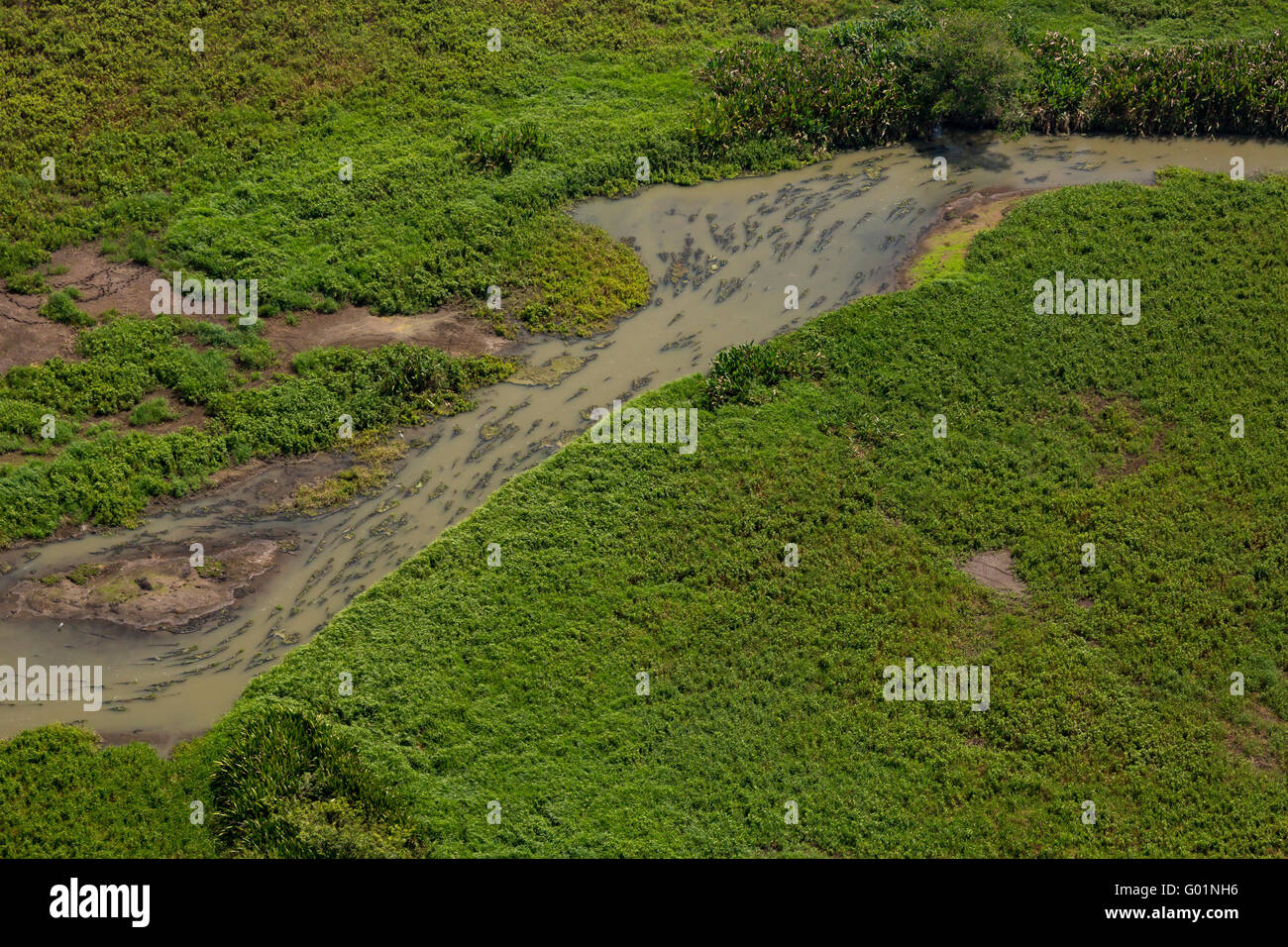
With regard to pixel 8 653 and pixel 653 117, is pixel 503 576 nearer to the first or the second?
pixel 8 653

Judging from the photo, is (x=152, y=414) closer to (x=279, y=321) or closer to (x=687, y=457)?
(x=279, y=321)

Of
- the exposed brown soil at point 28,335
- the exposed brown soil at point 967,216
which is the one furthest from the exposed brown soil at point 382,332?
the exposed brown soil at point 967,216

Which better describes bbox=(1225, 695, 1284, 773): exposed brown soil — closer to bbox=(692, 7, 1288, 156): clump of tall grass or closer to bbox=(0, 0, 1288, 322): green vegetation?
bbox=(0, 0, 1288, 322): green vegetation

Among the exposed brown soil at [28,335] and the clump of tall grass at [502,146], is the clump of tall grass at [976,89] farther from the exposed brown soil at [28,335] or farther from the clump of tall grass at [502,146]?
the exposed brown soil at [28,335]

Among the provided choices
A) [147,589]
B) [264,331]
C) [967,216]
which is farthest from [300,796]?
[967,216]

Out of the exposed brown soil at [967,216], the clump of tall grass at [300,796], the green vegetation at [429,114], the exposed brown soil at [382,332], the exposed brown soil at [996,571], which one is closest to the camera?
the clump of tall grass at [300,796]

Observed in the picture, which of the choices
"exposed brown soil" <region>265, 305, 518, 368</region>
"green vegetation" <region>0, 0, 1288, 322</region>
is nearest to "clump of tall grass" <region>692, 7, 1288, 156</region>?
"green vegetation" <region>0, 0, 1288, 322</region>

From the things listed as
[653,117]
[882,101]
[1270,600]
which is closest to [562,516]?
[1270,600]
